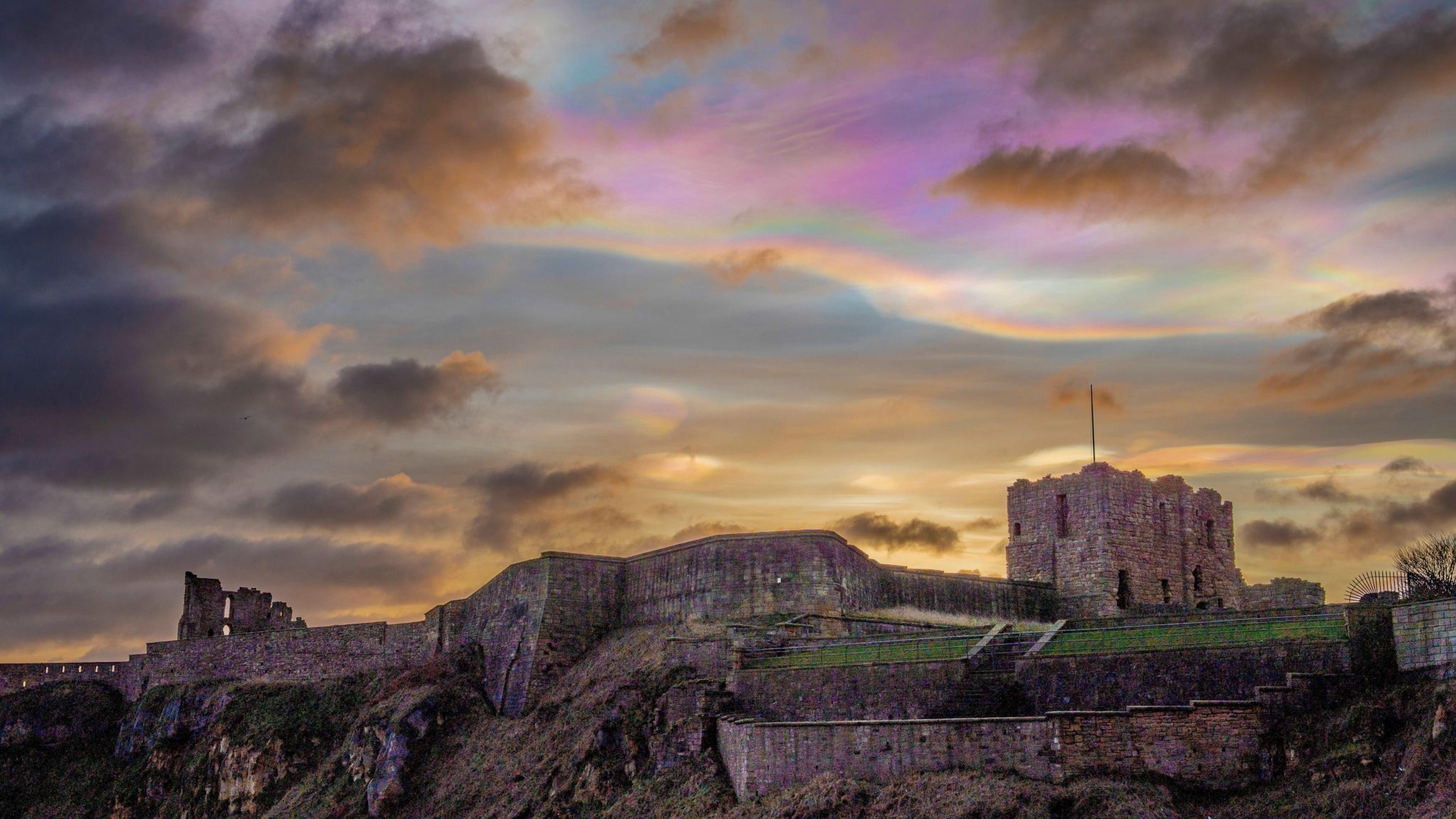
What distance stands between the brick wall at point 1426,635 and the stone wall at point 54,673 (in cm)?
6133

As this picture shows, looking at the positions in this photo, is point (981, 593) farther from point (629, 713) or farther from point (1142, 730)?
point (1142, 730)

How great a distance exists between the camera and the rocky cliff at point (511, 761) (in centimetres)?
2725

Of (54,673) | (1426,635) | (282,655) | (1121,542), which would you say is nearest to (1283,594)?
(1121,542)

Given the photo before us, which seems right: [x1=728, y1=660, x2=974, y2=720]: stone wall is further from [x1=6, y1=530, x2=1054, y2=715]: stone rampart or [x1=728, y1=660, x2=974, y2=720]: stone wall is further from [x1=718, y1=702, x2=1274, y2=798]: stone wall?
[x1=6, y1=530, x2=1054, y2=715]: stone rampart

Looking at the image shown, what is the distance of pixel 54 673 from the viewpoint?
72938 mm

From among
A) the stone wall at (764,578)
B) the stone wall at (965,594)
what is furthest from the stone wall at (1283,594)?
the stone wall at (764,578)

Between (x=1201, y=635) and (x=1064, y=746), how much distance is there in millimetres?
6229

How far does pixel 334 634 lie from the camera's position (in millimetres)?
61500

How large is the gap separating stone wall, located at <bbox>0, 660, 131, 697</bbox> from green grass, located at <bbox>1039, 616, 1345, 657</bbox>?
5313 cm

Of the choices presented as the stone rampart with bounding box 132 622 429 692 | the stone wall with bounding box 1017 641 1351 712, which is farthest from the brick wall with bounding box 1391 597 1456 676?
the stone rampart with bounding box 132 622 429 692

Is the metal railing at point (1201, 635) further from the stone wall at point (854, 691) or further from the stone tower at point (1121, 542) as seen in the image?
the stone tower at point (1121, 542)

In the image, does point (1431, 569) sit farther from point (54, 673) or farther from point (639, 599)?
point (54, 673)

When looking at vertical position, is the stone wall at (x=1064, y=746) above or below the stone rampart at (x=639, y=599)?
below

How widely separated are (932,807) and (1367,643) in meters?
9.46
